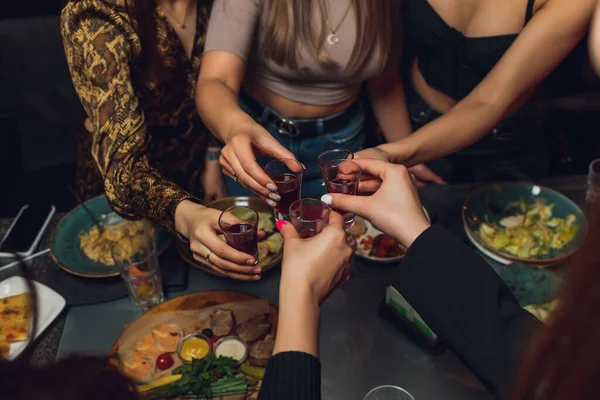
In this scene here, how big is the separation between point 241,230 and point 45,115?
2.35 meters

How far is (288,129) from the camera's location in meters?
2.42

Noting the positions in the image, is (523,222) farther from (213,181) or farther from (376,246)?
(213,181)

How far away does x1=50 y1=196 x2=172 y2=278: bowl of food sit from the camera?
194cm

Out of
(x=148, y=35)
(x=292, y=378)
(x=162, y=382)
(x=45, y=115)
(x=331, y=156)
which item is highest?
(x=148, y=35)

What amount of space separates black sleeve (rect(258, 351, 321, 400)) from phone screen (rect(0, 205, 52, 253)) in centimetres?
131

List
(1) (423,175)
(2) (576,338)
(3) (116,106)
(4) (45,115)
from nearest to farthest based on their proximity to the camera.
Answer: (2) (576,338) < (3) (116,106) < (1) (423,175) < (4) (45,115)

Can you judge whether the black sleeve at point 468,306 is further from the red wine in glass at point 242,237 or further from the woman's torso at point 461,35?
the woman's torso at point 461,35

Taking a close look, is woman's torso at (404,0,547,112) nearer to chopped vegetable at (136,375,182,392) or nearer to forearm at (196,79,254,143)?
forearm at (196,79,254,143)

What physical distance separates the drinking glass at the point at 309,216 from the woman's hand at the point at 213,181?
1107 mm

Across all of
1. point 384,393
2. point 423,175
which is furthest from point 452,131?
point 384,393

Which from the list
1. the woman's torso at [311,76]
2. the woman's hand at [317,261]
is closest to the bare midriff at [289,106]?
the woman's torso at [311,76]

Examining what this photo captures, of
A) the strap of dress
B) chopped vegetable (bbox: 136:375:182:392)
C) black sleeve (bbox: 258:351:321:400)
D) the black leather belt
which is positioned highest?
the strap of dress

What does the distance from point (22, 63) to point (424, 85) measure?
248cm

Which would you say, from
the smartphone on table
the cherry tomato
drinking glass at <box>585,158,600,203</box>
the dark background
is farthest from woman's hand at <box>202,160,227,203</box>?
drinking glass at <box>585,158,600,203</box>
